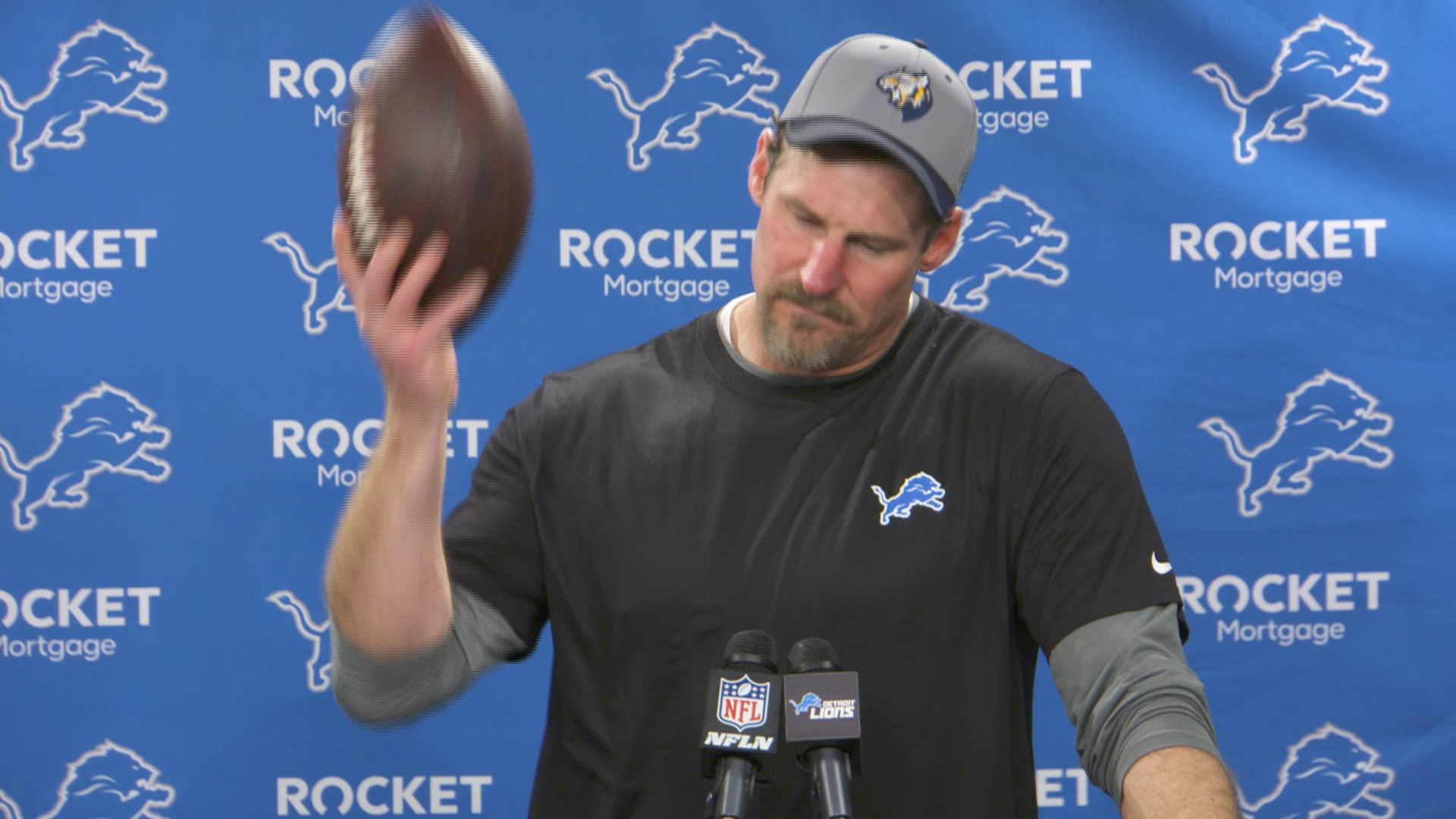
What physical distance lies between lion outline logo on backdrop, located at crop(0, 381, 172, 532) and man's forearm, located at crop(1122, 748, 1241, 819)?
174 cm

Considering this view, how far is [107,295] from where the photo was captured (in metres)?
2.26

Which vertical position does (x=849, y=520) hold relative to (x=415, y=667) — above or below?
above

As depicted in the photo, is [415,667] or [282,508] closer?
[415,667]

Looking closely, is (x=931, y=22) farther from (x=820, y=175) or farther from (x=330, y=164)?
(x=820, y=175)

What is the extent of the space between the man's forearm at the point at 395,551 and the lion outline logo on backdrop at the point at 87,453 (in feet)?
4.42

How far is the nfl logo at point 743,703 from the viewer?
84 centimetres

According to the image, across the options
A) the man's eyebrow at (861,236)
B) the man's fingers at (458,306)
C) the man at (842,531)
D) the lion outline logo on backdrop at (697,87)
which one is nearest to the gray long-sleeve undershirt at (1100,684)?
the man at (842,531)

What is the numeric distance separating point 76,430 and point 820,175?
5.20 feet

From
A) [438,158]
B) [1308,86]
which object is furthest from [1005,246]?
[438,158]

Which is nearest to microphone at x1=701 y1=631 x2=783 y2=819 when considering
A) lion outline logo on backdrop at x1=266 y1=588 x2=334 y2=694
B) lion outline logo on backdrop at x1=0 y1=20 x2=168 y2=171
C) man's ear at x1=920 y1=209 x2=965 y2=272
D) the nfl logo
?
the nfl logo

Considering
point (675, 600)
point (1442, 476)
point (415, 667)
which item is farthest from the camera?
point (1442, 476)

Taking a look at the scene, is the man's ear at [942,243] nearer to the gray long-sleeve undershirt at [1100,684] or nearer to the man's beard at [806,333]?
the man's beard at [806,333]

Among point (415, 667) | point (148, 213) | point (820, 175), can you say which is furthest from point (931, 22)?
point (415, 667)

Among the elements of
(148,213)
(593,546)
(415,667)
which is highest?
(148,213)
